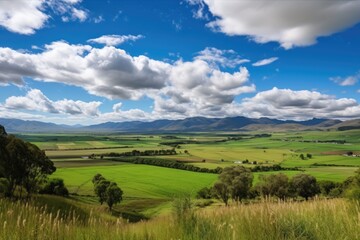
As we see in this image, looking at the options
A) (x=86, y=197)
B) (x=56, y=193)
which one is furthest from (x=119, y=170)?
(x=56, y=193)

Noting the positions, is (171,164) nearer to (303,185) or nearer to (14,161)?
(303,185)

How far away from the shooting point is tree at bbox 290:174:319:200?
294ft

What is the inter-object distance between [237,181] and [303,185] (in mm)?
19416

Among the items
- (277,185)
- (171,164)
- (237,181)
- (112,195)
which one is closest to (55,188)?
(112,195)

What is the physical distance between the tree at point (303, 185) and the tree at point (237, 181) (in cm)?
1298

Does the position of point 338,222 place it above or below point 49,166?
above

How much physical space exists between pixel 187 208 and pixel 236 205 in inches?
71.0

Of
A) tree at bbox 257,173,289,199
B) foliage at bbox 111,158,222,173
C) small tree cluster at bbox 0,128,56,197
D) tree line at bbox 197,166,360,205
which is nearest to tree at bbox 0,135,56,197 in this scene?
small tree cluster at bbox 0,128,56,197

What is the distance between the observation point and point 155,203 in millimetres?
82375

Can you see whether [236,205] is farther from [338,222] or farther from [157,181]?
[157,181]

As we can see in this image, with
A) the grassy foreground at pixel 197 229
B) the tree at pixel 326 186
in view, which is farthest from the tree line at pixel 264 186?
the grassy foreground at pixel 197 229

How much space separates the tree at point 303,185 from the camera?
294 ft

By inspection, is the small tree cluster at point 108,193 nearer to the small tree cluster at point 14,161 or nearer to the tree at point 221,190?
the tree at point 221,190

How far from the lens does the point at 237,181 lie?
86062 millimetres
